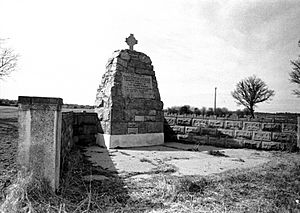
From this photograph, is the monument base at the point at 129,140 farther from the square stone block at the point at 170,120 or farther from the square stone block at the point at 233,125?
the square stone block at the point at 233,125

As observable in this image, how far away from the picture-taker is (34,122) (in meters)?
2.34

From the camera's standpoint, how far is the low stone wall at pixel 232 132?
5.82 meters

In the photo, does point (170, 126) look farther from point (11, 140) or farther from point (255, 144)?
point (11, 140)

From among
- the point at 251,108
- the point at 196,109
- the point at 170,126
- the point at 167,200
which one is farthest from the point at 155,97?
the point at 251,108

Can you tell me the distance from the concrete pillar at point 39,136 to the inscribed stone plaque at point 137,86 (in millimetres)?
3828

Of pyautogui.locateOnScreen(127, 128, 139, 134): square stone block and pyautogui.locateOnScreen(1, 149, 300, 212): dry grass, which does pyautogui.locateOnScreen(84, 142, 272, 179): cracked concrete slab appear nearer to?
pyautogui.locateOnScreen(1, 149, 300, 212): dry grass

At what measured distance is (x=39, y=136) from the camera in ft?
7.77

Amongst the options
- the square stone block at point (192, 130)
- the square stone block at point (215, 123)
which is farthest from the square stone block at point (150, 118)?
the square stone block at point (215, 123)

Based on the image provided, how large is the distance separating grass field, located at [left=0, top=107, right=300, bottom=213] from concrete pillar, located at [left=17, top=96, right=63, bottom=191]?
14 centimetres

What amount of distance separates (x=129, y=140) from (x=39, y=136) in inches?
152

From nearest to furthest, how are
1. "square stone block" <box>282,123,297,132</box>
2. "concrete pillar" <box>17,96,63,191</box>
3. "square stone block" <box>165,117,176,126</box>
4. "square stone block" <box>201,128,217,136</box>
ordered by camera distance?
"concrete pillar" <box>17,96,63,191</box>, "square stone block" <box>282,123,297,132</box>, "square stone block" <box>201,128,217,136</box>, "square stone block" <box>165,117,176,126</box>

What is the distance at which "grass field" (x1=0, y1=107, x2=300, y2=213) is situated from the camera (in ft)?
7.03

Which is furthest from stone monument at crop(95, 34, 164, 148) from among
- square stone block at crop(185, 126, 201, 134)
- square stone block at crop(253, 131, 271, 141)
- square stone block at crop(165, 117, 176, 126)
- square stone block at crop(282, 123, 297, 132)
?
square stone block at crop(282, 123, 297, 132)

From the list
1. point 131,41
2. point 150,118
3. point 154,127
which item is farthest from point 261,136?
point 131,41
